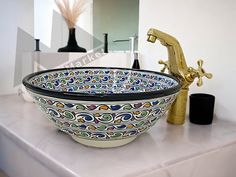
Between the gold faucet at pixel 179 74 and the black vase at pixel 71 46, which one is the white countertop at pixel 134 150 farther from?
the black vase at pixel 71 46

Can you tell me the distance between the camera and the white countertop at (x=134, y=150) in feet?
1.34

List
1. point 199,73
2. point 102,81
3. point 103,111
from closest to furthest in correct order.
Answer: point 103,111 < point 199,73 < point 102,81

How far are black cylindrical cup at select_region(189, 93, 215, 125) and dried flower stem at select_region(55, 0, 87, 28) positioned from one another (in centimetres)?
61

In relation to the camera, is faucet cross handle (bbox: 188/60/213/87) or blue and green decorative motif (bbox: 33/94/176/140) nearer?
blue and green decorative motif (bbox: 33/94/176/140)

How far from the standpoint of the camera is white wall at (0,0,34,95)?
0.90m

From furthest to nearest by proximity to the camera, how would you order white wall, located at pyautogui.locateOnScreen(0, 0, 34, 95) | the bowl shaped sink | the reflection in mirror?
the reflection in mirror < white wall, located at pyautogui.locateOnScreen(0, 0, 34, 95) < the bowl shaped sink

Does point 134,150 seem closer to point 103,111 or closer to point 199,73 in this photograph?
point 103,111

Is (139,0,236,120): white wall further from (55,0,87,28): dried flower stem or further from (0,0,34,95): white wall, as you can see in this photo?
(0,0,34,95): white wall

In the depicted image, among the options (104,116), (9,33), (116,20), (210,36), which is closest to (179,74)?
(210,36)

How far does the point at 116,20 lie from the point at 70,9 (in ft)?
5.73

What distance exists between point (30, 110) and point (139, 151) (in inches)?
15.6

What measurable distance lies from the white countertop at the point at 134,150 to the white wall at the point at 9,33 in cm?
30

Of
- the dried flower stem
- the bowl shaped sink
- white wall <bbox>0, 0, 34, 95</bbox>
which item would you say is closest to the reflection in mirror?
the dried flower stem

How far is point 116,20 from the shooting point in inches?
106
